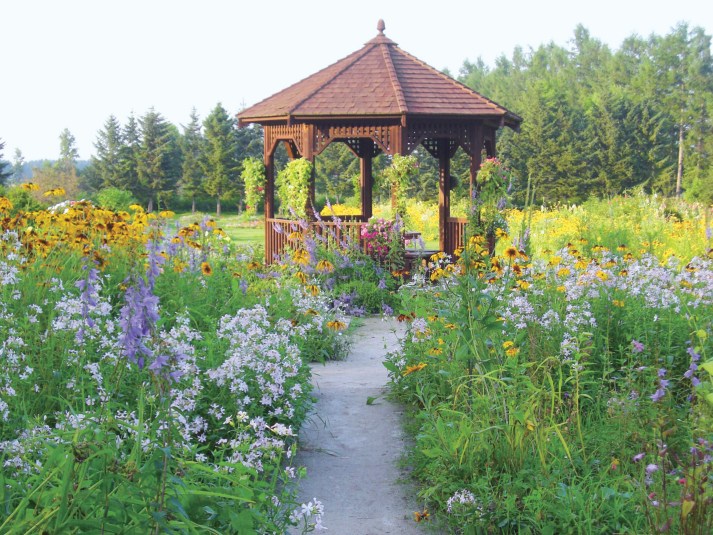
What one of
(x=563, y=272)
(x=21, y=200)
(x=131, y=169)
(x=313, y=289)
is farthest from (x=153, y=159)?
(x=563, y=272)

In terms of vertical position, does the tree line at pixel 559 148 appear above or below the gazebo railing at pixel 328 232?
above

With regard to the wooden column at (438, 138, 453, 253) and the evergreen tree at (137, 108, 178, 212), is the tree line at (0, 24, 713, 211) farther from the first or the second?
the wooden column at (438, 138, 453, 253)

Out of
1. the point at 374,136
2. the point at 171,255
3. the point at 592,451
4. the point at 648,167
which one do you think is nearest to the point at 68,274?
the point at 171,255

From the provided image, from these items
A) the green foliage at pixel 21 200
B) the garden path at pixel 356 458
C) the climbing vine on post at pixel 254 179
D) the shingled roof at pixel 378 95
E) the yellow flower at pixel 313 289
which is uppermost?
the shingled roof at pixel 378 95

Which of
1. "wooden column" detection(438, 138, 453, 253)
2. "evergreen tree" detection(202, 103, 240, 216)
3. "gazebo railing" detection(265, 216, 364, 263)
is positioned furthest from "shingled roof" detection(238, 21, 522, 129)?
"evergreen tree" detection(202, 103, 240, 216)

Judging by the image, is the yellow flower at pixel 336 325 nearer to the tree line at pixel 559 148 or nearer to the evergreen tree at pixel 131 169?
the tree line at pixel 559 148

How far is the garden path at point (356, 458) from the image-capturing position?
148 inches

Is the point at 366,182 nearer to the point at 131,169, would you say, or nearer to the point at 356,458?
the point at 356,458

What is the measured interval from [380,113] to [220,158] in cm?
3446

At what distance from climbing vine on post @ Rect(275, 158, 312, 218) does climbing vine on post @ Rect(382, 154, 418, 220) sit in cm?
120

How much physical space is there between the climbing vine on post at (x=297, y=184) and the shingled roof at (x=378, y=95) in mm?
701

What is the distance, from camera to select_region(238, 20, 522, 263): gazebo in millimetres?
11680

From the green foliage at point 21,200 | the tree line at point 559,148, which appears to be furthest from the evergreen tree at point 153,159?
the green foliage at point 21,200

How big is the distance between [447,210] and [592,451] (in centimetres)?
943
